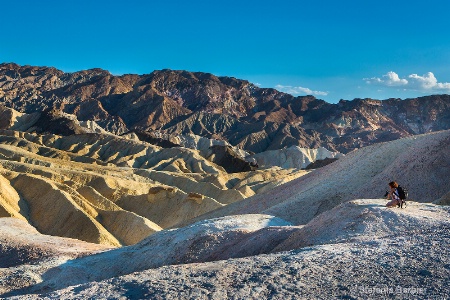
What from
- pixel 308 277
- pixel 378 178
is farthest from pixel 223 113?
pixel 308 277

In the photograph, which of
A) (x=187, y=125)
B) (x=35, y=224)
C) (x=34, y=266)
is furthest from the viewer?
(x=187, y=125)

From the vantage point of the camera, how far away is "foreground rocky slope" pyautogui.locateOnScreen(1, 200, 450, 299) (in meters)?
7.25

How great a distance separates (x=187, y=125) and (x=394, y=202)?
475 feet

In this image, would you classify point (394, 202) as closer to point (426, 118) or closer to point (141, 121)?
point (141, 121)

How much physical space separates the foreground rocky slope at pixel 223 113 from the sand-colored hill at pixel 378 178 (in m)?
113

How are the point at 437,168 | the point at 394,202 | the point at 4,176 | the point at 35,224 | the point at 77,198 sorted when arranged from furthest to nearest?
the point at 4,176, the point at 77,198, the point at 35,224, the point at 437,168, the point at 394,202

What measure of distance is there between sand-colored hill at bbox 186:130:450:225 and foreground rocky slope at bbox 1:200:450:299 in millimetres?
7711

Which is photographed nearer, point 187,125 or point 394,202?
point 394,202

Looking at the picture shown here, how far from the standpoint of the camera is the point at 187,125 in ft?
511

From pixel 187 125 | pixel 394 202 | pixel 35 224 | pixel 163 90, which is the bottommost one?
pixel 35 224

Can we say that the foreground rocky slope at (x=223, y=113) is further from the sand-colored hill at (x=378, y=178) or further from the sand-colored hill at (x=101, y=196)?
the sand-colored hill at (x=378, y=178)

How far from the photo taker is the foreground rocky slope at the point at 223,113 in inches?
5925

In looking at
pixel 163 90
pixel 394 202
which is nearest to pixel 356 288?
pixel 394 202

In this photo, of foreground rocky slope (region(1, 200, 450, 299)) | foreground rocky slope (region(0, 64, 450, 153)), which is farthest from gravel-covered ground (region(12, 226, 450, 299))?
foreground rocky slope (region(0, 64, 450, 153))
